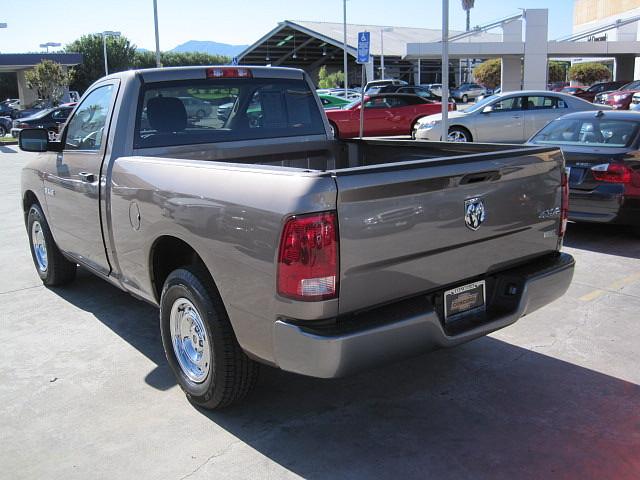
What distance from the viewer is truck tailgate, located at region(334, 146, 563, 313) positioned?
302 centimetres

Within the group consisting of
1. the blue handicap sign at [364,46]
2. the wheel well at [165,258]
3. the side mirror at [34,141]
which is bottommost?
the wheel well at [165,258]

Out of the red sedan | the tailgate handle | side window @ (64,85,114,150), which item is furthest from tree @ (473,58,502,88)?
the tailgate handle

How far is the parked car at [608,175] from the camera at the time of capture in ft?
24.5

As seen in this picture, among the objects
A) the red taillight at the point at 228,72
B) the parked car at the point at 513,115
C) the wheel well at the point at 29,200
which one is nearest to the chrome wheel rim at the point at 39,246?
the wheel well at the point at 29,200

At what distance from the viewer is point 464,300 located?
141 inches

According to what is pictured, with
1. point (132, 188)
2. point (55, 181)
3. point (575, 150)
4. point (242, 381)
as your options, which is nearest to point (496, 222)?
point (242, 381)

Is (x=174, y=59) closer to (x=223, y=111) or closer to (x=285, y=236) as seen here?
(x=223, y=111)

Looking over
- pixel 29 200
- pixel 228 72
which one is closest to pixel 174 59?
pixel 29 200

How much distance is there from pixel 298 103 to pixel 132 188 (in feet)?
6.18

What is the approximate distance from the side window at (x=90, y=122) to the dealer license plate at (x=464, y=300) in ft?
9.16

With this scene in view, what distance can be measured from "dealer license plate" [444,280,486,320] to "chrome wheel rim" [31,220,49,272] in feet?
14.1

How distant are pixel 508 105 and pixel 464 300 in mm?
14625

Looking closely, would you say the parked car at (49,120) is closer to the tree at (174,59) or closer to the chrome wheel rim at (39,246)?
the chrome wheel rim at (39,246)

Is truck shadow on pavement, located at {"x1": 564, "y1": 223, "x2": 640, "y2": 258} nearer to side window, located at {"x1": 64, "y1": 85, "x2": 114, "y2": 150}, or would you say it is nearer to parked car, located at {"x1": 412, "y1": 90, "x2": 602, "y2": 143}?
side window, located at {"x1": 64, "y1": 85, "x2": 114, "y2": 150}
